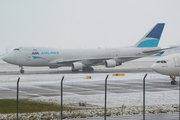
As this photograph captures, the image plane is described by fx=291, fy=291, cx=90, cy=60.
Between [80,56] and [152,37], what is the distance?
582 inches

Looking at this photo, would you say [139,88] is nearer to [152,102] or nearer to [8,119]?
[152,102]

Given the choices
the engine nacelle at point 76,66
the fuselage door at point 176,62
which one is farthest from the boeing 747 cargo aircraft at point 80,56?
the fuselage door at point 176,62

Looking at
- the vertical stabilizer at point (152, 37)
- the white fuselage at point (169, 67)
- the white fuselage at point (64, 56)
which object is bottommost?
the white fuselage at point (169, 67)

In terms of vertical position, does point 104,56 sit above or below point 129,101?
above

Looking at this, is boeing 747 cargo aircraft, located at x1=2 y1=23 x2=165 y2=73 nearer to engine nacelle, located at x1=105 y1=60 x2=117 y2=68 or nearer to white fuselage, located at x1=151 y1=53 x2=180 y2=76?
engine nacelle, located at x1=105 y1=60 x2=117 y2=68

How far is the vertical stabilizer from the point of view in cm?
5356

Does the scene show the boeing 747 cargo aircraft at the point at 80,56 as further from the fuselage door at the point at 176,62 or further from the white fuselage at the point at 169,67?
the fuselage door at the point at 176,62

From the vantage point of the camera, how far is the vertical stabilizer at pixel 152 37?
176ft

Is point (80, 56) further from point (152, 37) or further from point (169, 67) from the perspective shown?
point (169, 67)

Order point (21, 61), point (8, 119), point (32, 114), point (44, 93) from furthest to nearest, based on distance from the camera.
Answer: point (21, 61), point (44, 93), point (32, 114), point (8, 119)

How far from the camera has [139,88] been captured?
77.4 ft

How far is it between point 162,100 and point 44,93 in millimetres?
8129

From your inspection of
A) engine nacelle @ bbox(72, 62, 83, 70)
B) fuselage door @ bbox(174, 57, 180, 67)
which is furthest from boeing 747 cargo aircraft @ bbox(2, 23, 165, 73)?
fuselage door @ bbox(174, 57, 180, 67)

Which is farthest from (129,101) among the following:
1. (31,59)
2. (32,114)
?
(31,59)
